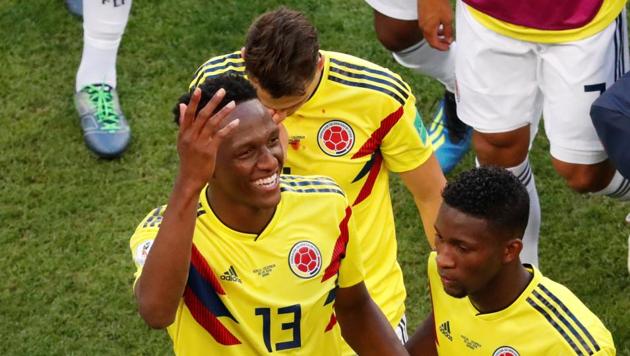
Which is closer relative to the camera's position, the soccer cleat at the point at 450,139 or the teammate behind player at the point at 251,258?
the teammate behind player at the point at 251,258

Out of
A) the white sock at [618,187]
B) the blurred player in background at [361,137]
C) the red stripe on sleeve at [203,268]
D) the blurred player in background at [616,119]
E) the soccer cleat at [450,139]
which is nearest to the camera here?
the red stripe on sleeve at [203,268]

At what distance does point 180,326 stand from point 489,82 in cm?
224

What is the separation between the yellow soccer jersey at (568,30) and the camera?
514cm

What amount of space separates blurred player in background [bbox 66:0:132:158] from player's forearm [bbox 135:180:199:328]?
3676 millimetres

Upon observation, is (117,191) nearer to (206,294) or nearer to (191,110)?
(206,294)

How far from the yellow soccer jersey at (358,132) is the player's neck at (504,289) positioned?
2.67ft

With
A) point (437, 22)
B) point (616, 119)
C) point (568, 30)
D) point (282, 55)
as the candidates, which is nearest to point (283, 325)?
point (282, 55)

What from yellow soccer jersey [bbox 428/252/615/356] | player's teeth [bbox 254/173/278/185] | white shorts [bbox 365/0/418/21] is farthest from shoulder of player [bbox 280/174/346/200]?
white shorts [bbox 365/0/418/21]

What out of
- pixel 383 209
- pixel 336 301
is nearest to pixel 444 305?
pixel 336 301

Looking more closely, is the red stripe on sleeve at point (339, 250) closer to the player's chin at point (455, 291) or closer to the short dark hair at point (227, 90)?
the player's chin at point (455, 291)

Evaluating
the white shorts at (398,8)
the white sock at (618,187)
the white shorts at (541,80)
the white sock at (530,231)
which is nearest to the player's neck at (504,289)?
the white shorts at (541,80)

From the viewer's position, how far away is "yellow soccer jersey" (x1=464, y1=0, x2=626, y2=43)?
5.14 meters

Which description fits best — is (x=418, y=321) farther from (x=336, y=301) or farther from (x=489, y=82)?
(x=336, y=301)

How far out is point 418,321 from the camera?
5.85 m
